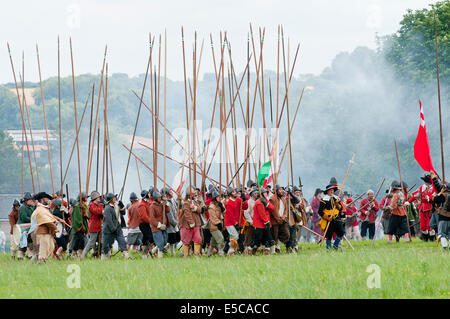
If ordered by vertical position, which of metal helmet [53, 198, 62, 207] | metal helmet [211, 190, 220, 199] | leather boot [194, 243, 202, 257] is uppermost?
metal helmet [53, 198, 62, 207]

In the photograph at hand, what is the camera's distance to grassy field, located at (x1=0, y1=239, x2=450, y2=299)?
1105cm

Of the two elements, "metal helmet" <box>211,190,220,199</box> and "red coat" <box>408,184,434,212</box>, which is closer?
"metal helmet" <box>211,190,220,199</box>

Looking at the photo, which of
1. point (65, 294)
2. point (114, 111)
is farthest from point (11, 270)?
point (114, 111)

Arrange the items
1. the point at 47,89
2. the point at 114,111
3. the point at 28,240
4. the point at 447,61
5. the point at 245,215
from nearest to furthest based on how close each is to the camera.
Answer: the point at 245,215, the point at 28,240, the point at 447,61, the point at 114,111, the point at 47,89

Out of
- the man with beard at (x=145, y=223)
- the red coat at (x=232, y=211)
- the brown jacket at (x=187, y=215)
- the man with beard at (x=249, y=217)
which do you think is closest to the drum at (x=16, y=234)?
the man with beard at (x=145, y=223)

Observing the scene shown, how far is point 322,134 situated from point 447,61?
19.5 m

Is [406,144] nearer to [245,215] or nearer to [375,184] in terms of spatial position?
[375,184]

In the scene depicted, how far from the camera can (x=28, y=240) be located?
20250mm

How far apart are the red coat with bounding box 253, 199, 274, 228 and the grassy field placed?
1933 mm

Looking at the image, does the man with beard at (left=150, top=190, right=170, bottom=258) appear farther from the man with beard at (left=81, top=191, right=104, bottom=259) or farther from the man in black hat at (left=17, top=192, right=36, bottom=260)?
the man in black hat at (left=17, top=192, right=36, bottom=260)

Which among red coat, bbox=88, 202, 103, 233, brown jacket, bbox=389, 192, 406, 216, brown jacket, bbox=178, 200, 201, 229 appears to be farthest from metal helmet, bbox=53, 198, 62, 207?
brown jacket, bbox=389, 192, 406, 216

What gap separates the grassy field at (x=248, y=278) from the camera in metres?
11.0

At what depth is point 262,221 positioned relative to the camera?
721 inches

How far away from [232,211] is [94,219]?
3.23 m
